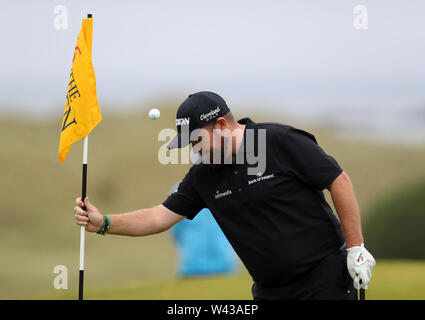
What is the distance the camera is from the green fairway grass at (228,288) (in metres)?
10.2

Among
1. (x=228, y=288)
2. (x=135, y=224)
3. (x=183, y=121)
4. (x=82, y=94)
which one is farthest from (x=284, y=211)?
(x=228, y=288)

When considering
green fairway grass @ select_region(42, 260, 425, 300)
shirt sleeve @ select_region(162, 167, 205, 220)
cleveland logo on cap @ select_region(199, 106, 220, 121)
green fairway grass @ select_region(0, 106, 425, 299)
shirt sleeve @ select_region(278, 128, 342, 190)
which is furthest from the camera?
green fairway grass @ select_region(0, 106, 425, 299)

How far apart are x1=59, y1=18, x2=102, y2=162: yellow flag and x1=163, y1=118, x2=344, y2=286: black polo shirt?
1.30 metres

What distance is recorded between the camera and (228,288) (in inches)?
431

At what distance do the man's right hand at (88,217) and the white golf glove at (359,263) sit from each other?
184 cm

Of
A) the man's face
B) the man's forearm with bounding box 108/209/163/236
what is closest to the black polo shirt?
the man's face

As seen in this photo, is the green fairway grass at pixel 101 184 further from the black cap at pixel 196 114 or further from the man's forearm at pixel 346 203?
the man's forearm at pixel 346 203

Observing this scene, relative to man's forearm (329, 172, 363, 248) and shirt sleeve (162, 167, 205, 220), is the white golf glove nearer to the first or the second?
man's forearm (329, 172, 363, 248)

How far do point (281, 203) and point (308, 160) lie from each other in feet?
1.17

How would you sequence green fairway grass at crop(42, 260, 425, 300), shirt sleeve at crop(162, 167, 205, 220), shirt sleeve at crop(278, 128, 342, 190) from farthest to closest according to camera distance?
green fairway grass at crop(42, 260, 425, 300)
shirt sleeve at crop(162, 167, 205, 220)
shirt sleeve at crop(278, 128, 342, 190)

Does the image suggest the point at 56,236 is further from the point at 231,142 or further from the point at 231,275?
the point at 231,142

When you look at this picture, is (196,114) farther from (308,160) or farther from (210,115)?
(308,160)

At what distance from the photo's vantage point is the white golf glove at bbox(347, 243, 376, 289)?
193 inches

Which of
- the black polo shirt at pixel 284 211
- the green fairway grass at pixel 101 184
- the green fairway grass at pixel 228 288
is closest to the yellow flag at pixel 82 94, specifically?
the black polo shirt at pixel 284 211
